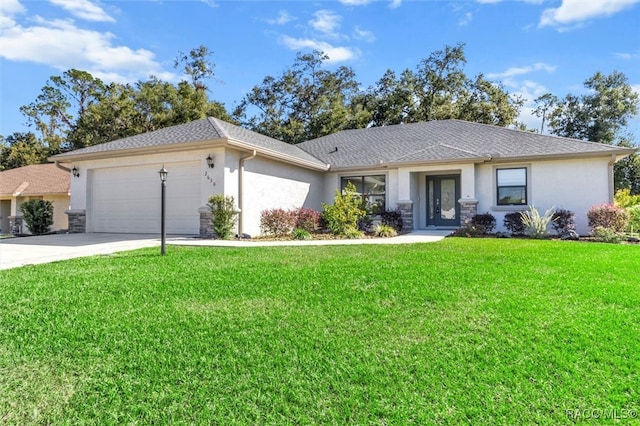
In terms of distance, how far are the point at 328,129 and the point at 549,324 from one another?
26092mm

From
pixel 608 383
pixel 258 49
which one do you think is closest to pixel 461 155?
pixel 258 49

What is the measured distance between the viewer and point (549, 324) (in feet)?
11.9

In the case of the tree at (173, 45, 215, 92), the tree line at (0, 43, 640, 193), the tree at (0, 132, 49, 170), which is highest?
the tree at (173, 45, 215, 92)

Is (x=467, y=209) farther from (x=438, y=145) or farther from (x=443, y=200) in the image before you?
(x=438, y=145)

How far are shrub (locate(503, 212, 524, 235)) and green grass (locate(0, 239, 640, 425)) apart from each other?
22.3 ft

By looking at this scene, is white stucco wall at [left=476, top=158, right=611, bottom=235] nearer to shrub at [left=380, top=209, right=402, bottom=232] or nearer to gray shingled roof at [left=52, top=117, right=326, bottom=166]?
shrub at [left=380, top=209, right=402, bottom=232]

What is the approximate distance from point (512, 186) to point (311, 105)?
815 inches

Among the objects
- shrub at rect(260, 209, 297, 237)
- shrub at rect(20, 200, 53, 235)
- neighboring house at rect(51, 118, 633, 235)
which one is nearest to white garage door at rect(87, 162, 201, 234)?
neighboring house at rect(51, 118, 633, 235)

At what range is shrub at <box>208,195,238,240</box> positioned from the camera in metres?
10.8

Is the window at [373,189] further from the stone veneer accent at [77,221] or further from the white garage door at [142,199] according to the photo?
the stone veneer accent at [77,221]

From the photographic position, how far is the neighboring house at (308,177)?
1182 centimetres

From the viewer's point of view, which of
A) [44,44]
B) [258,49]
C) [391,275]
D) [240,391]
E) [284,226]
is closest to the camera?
[240,391]

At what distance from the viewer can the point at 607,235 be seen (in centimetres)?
1039

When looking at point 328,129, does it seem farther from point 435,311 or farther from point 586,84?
point 435,311
